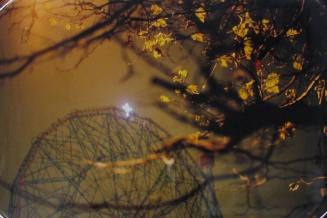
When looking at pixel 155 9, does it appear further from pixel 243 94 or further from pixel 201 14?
pixel 243 94

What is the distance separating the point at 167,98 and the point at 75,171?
3.45 feet

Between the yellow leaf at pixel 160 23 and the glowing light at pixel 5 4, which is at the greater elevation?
the glowing light at pixel 5 4

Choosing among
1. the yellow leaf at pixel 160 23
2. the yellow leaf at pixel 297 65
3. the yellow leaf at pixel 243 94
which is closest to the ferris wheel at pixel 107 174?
the yellow leaf at pixel 243 94

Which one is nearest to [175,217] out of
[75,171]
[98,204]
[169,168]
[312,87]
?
[169,168]

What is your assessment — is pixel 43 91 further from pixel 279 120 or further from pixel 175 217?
pixel 279 120

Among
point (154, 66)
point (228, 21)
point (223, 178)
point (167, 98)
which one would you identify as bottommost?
point (223, 178)

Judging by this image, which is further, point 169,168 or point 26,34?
point 26,34

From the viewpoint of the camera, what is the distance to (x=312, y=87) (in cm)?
345

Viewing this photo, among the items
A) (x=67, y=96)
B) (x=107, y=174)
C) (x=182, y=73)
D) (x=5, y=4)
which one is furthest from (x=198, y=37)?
(x=5, y=4)

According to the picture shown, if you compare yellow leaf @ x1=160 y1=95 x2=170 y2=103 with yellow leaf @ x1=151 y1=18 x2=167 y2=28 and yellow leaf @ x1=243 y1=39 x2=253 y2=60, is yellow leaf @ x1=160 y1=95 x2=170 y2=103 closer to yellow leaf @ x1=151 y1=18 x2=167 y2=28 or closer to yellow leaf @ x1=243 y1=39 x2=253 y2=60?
yellow leaf @ x1=151 y1=18 x2=167 y2=28

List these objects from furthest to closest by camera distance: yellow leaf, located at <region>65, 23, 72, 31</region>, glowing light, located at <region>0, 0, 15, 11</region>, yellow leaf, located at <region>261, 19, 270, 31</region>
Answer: glowing light, located at <region>0, 0, 15, 11</region> < yellow leaf, located at <region>65, 23, 72, 31</region> < yellow leaf, located at <region>261, 19, 270, 31</region>

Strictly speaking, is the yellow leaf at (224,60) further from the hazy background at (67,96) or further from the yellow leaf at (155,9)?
the yellow leaf at (155,9)

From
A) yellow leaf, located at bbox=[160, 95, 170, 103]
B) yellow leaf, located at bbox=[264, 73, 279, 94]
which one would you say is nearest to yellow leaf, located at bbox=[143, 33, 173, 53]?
yellow leaf, located at bbox=[160, 95, 170, 103]

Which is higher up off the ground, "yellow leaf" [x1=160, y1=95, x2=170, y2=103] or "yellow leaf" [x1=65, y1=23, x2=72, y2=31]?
"yellow leaf" [x1=65, y1=23, x2=72, y2=31]
